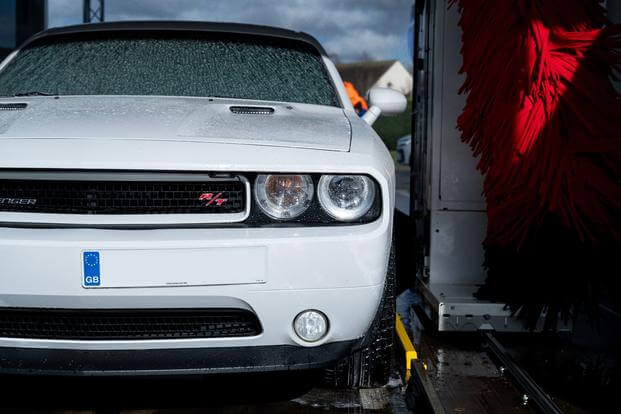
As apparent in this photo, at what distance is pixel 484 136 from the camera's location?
3414 millimetres

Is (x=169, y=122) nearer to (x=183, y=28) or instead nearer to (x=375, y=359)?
(x=375, y=359)

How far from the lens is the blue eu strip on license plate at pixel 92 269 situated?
2186 mm

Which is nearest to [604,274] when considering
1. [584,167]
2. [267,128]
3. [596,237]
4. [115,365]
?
[596,237]

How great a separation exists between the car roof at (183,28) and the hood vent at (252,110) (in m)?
0.88

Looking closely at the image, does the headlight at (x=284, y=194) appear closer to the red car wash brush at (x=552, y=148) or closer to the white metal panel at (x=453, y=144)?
the red car wash brush at (x=552, y=148)

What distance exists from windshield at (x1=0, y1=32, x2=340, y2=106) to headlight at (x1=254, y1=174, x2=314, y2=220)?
105cm

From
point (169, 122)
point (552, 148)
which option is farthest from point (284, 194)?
point (552, 148)

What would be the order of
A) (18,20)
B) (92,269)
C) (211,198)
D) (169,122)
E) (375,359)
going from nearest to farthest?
1. (92,269)
2. (211,198)
3. (169,122)
4. (375,359)
5. (18,20)

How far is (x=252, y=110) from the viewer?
2.95 meters

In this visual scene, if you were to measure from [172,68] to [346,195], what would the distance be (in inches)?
57.6

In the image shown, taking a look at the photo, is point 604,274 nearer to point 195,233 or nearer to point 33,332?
point 195,233

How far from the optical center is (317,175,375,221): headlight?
2.37 meters

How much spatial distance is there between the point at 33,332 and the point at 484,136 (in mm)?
2057

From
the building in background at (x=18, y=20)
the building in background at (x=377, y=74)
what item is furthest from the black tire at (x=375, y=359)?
the building in background at (x=377, y=74)
